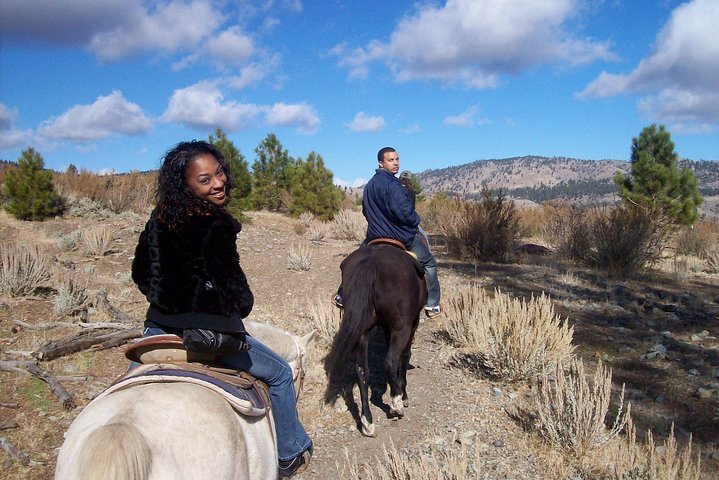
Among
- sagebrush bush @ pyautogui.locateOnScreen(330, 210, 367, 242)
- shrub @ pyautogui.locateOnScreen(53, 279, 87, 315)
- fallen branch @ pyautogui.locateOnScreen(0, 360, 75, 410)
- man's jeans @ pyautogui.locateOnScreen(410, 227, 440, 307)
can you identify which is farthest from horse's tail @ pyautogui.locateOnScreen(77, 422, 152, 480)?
sagebrush bush @ pyautogui.locateOnScreen(330, 210, 367, 242)

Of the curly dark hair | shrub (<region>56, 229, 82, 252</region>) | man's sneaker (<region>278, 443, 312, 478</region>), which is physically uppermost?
the curly dark hair

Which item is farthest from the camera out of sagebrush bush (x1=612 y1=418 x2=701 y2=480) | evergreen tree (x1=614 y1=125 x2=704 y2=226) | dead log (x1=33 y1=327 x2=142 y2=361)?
A: evergreen tree (x1=614 y1=125 x2=704 y2=226)

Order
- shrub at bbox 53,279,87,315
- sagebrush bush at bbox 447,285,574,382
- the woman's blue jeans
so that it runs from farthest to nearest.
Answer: shrub at bbox 53,279,87,315 < sagebrush bush at bbox 447,285,574,382 < the woman's blue jeans

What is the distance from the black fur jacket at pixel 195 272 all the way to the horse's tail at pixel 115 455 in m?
0.60

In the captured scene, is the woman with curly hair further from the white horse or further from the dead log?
the dead log

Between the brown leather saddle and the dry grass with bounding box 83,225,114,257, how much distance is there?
845 cm

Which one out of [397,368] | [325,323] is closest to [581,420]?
[397,368]

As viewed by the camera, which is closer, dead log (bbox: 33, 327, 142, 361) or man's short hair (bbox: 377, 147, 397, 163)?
dead log (bbox: 33, 327, 142, 361)

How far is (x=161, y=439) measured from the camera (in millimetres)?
1589

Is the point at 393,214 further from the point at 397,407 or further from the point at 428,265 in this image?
the point at 397,407

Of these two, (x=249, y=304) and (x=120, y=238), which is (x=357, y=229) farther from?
(x=249, y=304)

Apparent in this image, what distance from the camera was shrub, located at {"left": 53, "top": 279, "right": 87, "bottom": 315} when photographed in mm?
5965

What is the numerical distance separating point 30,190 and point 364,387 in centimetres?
1308

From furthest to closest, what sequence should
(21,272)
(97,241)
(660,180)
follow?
(660,180) → (97,241) → (21,272)
